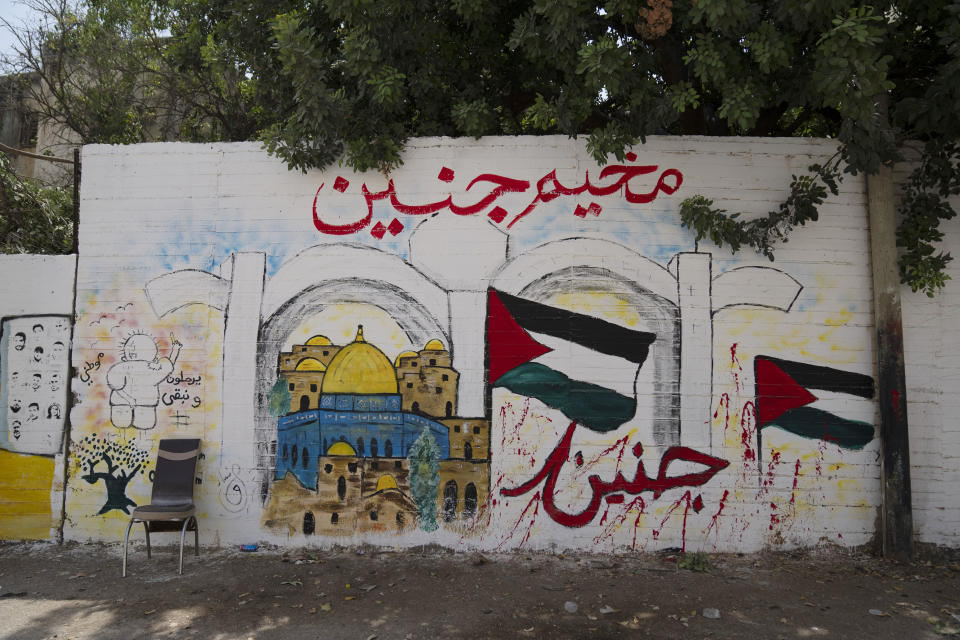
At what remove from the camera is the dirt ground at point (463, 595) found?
11.5 feet

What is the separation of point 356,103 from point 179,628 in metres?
3.85

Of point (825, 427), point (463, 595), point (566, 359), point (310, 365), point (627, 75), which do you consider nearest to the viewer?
point (463, 595)

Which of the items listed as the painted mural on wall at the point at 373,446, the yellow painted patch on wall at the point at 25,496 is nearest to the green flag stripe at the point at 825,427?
the painted mural on wall at the point at 373,446

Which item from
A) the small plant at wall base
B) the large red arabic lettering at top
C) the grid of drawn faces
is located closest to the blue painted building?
the large red arabic lettering at top

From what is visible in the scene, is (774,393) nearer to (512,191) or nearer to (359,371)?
(512,191)

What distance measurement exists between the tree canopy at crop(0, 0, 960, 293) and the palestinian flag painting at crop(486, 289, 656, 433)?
3.57 ft

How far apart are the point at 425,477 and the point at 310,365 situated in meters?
1.26

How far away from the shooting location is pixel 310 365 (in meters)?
4.80

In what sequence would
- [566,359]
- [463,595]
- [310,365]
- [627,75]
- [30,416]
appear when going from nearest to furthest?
[463,595] → [627,75] → [566,359] → [310,365] → [30,416]

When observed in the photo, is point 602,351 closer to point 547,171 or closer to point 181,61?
point 547,171

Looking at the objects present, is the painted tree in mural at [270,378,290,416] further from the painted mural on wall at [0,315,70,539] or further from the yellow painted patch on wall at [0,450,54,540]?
the yellow painted patch on wall at [0,450,54,540]

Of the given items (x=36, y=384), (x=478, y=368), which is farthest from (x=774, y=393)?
(x=36, y=384)

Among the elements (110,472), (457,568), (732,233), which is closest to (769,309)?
(732,233)

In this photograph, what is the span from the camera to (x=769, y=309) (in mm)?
4660
